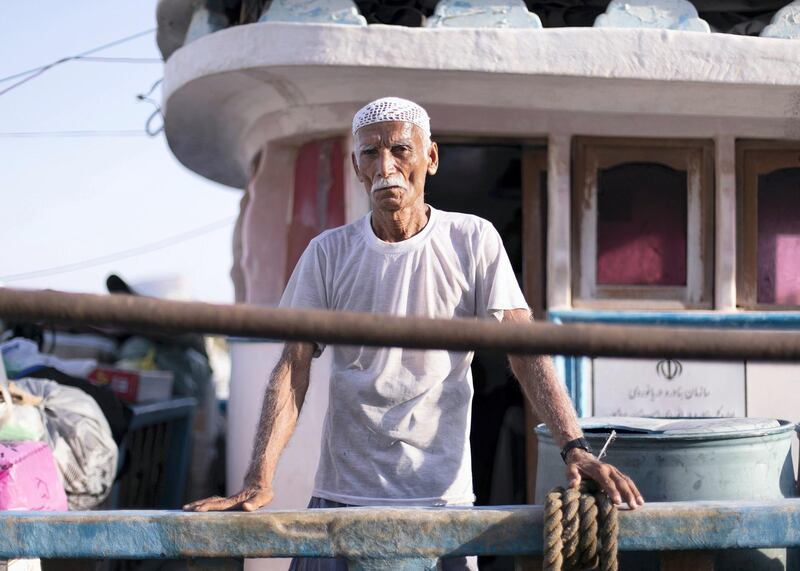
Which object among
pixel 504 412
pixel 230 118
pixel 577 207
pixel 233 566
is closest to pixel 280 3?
pixel 230 118

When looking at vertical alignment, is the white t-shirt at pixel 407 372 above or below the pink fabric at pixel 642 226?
below

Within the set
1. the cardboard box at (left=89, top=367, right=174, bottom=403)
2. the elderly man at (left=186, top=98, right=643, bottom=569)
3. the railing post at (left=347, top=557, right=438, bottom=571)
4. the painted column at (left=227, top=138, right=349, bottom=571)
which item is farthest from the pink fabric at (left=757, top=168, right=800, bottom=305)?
the cardboard box at (left=89, top=367, right=174, bottom=403)

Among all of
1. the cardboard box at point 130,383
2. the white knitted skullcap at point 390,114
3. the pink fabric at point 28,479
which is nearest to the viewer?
the white knitted skullcap at point 390,114

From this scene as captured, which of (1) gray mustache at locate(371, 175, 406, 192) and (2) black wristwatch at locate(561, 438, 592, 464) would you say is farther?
(1) gray mustache at locate(371, 175, 406, 192)

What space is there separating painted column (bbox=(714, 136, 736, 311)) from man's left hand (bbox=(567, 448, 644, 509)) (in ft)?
9.13

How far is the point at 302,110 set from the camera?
16.2 ft

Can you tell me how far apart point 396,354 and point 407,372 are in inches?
2.0

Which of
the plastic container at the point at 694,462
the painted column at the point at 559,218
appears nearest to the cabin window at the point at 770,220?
the painted column at the point at 559,218

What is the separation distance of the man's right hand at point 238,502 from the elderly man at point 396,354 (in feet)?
0.55

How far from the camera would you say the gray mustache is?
258 cm

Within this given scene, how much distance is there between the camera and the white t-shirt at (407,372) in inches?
98.6

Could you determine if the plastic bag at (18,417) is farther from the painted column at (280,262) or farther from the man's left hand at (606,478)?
A: the man's left hand at (606,478)

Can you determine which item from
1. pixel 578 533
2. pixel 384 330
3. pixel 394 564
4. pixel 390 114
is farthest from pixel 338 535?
pixel 390 114

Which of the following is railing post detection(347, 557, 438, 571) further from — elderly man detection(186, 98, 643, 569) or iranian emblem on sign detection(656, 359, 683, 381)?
iranian emblem on sign detection(656, 359, 683, 381)
